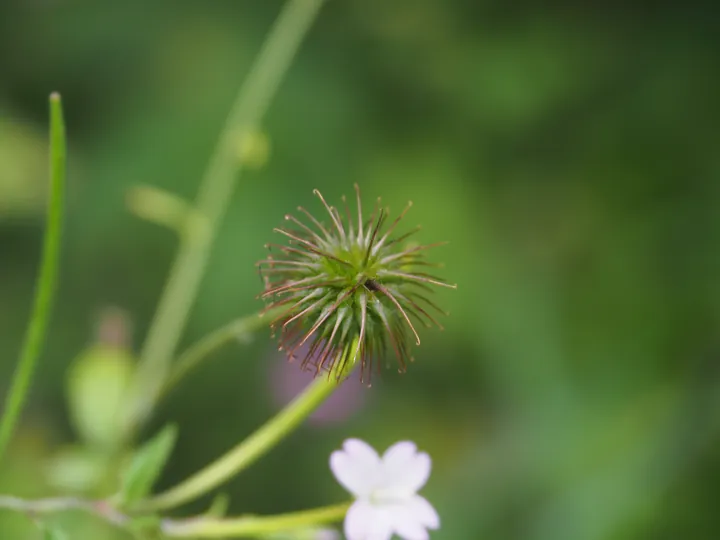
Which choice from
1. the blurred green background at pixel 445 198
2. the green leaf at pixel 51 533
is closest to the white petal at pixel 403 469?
the green leaf at pixel 51 533

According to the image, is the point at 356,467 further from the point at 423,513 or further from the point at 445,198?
the point at 445,198

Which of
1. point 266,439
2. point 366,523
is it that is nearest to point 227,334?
point 266,439

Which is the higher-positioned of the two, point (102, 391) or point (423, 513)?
point (102, 391)

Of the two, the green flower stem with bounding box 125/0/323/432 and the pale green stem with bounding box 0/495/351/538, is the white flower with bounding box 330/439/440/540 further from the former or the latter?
the green flower stem with bounding box 125/0/323/432

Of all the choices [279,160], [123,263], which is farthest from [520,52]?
[123,263]

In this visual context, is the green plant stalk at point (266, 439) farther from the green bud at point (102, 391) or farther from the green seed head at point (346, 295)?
the green bud at point (102, 391)

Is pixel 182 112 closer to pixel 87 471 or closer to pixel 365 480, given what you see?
pixel 87 471
